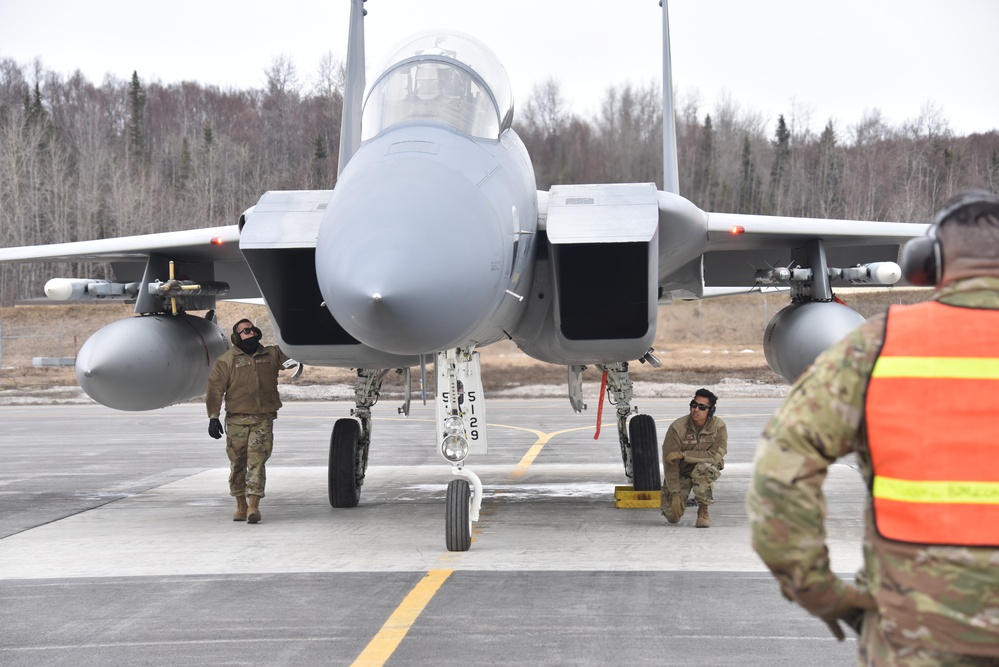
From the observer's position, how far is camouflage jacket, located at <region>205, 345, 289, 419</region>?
902cm

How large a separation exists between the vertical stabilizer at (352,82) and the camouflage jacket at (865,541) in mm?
7641

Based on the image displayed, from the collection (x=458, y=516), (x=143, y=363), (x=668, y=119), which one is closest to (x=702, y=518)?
(x=458, y=516)

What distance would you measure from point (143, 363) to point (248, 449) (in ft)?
3.57

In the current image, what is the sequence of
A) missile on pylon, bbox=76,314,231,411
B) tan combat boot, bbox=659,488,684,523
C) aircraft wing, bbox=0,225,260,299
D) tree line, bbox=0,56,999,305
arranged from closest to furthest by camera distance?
tan combat boot, bbox=659,488,684,523 < missile on pylon, bbox=76,314,231,411 < aircraft wing, bbox=0,225,260,299 < tree line, bbox=0,56,999,305

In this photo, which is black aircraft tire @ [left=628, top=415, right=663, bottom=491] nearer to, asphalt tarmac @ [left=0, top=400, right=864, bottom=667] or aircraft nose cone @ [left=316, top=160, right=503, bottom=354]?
asphalt tarmac @ [left=0, top=400, right=864, bottom=667]

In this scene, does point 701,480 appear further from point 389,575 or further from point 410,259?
point 410,259

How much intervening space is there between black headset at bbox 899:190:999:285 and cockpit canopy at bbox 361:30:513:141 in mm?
4998

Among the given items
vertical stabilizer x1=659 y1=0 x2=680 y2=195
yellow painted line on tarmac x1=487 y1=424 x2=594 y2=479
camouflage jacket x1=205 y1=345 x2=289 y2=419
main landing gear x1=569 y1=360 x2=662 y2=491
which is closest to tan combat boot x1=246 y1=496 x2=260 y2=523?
camouflage jacket x1=205 y1=345 x2=289 y2=419

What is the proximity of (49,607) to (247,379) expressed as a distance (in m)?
3.23

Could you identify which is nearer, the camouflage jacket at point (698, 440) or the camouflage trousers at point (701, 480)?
the camouflage trousers at point (701, 480)

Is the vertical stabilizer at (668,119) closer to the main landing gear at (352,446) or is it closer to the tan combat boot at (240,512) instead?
the main landing gear at (352,446)

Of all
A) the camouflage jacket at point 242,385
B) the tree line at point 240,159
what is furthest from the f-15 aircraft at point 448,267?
the tree line at point 240,159

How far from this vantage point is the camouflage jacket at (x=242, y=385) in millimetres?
9016

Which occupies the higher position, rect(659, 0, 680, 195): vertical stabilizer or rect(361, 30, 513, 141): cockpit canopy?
rect(659, 0, 680, 195): vertical stabilizer
